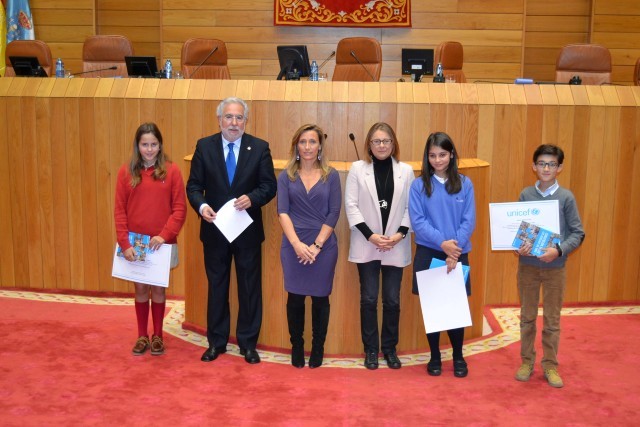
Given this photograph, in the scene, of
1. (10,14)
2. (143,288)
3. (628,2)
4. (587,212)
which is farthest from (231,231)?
(628,2)

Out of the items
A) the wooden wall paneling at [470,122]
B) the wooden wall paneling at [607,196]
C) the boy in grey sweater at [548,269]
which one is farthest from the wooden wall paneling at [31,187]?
the wooden wall paneling at [607,196]

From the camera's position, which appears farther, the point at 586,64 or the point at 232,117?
the point at 586,64

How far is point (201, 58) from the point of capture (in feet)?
22.8

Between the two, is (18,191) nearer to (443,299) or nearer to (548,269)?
(443,299)

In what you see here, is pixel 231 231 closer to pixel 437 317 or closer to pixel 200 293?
pixel 200 293

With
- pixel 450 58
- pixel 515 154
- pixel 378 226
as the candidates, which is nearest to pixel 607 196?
pixel 515 154

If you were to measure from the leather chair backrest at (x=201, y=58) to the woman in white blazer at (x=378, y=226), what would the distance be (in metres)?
3.58

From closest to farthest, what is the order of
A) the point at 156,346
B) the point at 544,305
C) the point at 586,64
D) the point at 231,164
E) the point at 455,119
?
the point at 544,305, the point at 231,164, the point at 156,346, the point at 455,119, the point at 586,64

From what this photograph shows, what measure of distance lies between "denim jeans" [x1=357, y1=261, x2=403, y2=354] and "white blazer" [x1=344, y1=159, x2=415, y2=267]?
6 centimetres

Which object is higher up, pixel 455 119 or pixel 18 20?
pixel 18 20

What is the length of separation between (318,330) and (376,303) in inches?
13.8

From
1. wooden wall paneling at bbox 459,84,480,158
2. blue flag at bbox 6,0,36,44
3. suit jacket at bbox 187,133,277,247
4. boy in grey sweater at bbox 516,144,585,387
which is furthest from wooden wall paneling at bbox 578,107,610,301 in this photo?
blue flag at bbox 6,0,36,44

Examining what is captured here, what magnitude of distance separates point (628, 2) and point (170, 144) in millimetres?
6324

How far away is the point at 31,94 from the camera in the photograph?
5387 mm
